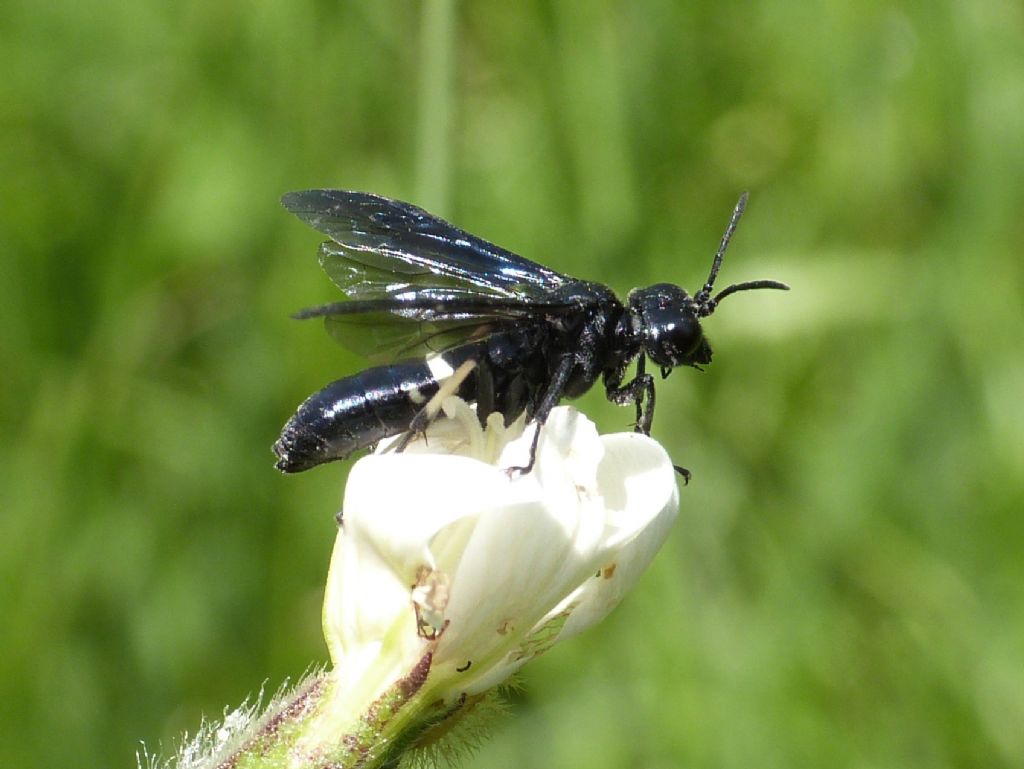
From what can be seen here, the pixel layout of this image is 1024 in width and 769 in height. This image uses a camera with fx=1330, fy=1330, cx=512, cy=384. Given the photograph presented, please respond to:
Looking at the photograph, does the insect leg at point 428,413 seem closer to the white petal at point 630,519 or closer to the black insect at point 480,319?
the black insect at point 480,319

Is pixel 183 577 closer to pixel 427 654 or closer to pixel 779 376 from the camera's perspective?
pixel 779 376

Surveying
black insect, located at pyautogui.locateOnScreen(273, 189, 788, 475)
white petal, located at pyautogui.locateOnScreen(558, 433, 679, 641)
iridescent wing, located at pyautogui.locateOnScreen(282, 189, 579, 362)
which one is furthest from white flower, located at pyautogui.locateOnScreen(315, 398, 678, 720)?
iridescent wing, located at pyautogui.locateOnScreen(282, 189, 579, 362)

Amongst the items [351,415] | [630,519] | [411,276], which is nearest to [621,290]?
[411,276]

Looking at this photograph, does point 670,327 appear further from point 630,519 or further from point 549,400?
point 630,519

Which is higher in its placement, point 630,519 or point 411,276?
point 411,276

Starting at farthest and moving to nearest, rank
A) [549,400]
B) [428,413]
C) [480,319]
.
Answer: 1. [480,319]
2. [549,400]
3. [428,413]

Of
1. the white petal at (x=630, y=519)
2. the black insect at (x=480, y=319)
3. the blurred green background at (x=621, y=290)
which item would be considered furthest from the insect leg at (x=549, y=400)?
the blurred green background at (x=621, y=290)
